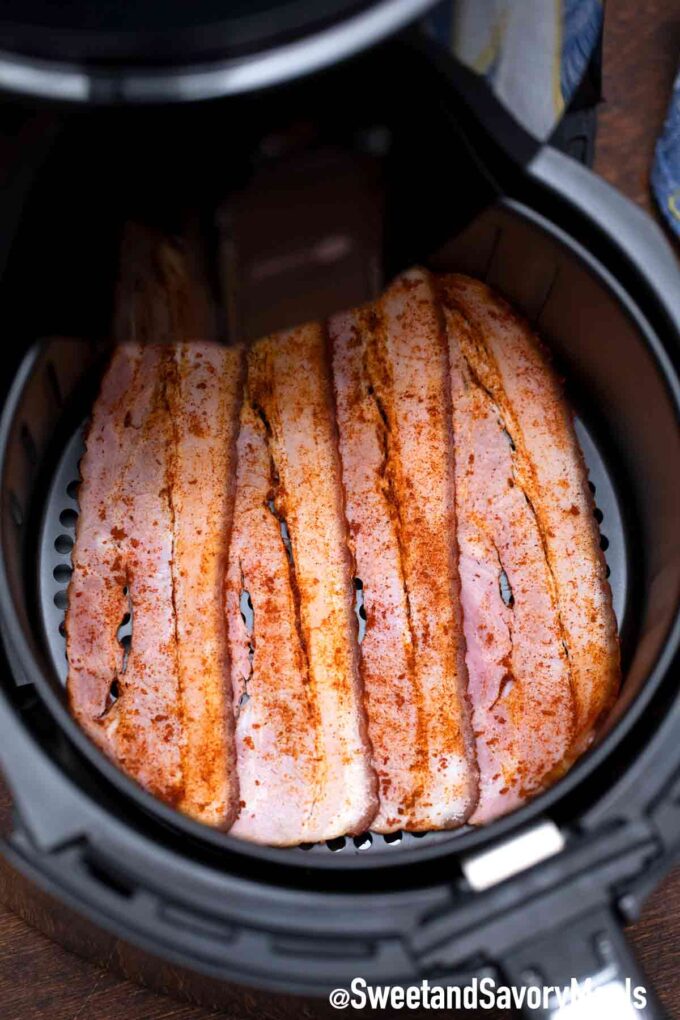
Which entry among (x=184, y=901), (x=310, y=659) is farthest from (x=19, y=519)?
(x=184, y=901)

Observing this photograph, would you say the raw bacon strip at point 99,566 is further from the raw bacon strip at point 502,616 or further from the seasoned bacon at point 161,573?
the raw bacon strip at point 502,616

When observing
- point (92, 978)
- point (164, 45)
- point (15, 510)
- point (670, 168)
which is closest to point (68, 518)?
point (15, 510)

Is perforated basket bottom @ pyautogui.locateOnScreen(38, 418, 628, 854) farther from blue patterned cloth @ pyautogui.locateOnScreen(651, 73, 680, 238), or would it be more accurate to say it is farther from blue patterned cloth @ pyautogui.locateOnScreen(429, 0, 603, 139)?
blue patterned cloth @ pyautogui.locateOnScreen(429, 0, 603, 139)

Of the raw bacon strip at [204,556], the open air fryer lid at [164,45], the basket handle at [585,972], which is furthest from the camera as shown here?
the raw bacon strip at [204,556]

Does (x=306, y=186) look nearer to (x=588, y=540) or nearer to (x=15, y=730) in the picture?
(x=15, y=730)

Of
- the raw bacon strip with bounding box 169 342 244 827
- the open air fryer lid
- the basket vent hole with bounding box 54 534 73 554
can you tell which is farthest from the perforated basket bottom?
the open air fryer lid

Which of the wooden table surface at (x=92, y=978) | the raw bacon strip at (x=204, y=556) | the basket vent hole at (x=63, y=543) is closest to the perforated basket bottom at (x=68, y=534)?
the basket vent hole at (x=63, y=543)
